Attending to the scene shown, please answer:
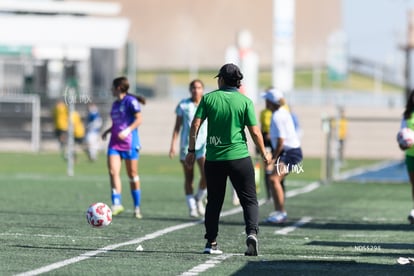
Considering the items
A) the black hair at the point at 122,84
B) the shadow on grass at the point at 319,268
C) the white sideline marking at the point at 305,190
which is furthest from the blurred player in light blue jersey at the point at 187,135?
the white sideline marking at the point at 305,190

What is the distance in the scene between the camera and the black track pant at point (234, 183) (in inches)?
504

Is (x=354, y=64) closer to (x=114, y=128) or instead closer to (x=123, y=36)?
(x=123, y=36)

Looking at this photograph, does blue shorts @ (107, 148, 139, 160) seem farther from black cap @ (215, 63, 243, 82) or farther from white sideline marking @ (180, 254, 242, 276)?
white sideline marking @ (180, 254, 242, 276)

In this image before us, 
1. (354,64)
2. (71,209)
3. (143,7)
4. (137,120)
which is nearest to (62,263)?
(137,120)

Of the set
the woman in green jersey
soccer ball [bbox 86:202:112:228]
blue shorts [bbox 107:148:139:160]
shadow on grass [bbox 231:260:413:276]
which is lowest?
soccer ball [bbox 86:202:112:228]

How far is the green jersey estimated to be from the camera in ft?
42.0

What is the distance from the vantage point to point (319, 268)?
1145cm

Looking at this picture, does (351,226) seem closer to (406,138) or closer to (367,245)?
(406,138)

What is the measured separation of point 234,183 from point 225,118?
2.23 ft

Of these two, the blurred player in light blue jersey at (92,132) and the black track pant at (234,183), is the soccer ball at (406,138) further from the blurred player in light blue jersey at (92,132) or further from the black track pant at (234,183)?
the blurred player in light blue jersey at (92,132)

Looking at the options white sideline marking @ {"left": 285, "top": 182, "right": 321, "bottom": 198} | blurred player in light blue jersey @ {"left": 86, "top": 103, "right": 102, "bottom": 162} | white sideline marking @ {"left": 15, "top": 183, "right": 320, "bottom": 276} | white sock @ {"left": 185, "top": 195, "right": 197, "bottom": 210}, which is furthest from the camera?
blurred player in light blue jersey @ {"left": 86, "top": 103, "right": 102, "bottom": 162}

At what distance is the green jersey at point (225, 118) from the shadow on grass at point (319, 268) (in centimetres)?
143

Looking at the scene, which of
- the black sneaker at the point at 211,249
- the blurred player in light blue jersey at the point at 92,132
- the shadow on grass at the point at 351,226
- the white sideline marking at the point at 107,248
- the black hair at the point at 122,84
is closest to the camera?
the white sideline marking at the point at 107,248

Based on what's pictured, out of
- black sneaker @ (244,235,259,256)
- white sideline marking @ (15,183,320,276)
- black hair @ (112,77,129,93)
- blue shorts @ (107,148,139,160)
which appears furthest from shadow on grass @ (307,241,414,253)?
black hair @ (112,77,129,93)
